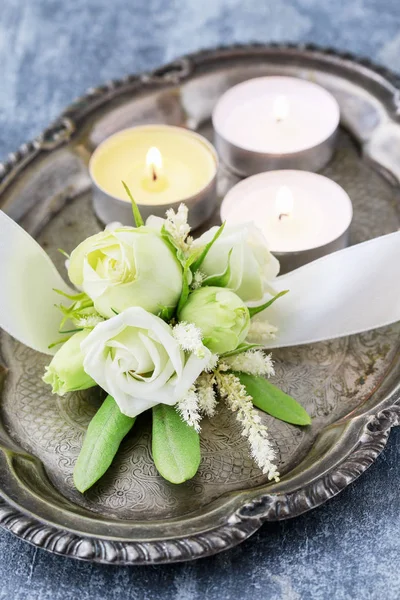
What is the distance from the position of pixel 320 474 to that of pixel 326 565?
0.09m

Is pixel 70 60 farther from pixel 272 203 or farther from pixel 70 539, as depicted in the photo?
pixel 70 539

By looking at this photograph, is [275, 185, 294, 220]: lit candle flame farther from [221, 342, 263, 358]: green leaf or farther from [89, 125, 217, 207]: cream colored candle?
[221, 342, 263, 358]: green leaf

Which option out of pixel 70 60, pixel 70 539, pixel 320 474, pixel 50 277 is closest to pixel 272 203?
pixel 50 277

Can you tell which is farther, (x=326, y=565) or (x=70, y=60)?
(x=70, y=60)

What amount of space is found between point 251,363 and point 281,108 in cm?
51

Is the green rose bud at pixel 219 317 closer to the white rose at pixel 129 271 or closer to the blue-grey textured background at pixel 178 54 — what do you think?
the white rose at pixel 129 271

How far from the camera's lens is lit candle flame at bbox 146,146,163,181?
3.69ft

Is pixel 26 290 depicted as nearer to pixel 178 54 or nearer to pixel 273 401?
pixel 273 401

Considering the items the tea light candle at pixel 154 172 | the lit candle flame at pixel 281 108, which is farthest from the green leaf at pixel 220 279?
the lit candle flame at pixel 281 108

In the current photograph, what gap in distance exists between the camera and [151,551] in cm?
74

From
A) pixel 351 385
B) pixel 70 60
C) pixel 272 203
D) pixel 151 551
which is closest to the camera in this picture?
pixel 151 551

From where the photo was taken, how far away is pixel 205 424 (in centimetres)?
88

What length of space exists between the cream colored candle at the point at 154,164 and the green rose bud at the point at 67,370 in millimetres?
300

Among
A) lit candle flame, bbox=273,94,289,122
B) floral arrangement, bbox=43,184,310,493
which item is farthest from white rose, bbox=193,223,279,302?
lit candle flame, bbox=273,94,289,122
